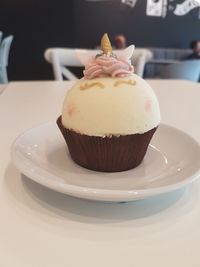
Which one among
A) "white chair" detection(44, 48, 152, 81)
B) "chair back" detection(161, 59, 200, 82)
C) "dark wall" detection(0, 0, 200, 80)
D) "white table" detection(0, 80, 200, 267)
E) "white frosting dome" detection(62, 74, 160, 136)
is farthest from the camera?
"dark wall" detection(0, 0, 200, 80)

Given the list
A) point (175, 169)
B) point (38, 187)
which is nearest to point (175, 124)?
point (175, 169)

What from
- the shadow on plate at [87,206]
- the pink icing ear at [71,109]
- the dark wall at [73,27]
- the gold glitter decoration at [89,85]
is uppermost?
the gold glitter decoration at [89,85]

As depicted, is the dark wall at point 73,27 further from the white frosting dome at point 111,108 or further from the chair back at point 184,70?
the white frosting dome at point 111,108

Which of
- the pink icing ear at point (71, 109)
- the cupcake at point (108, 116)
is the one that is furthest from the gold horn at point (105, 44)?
the pink icing ear at point (71, 109)

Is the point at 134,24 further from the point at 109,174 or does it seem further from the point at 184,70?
the point at 109,174

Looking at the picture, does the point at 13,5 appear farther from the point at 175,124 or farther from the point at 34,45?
the point at 175,124

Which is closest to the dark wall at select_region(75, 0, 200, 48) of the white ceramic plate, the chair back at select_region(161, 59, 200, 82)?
the chair back at select_region(161, 59, 200, 82)

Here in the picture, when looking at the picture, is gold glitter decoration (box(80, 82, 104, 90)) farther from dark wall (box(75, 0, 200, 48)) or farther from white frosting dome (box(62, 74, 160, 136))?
dark wall (box(75, 0, 200, 48))
